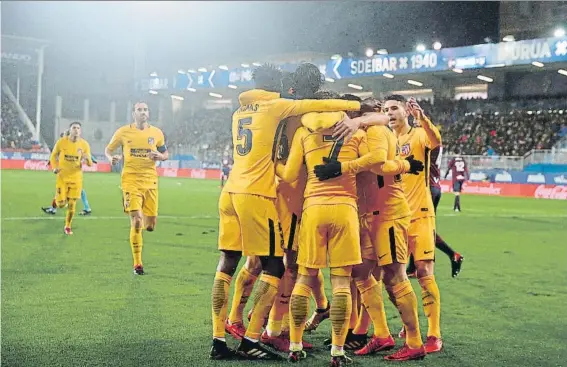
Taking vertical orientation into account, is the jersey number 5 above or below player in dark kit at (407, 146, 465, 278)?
above

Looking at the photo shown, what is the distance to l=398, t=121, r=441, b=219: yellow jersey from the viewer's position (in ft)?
18.7

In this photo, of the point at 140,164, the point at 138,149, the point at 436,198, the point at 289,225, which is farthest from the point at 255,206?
the point at 436,198

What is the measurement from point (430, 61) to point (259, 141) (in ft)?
86.5

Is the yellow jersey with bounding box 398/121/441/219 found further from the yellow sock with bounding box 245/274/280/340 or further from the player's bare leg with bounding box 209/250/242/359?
the player's bare leg with bounding box 209/250/242/359

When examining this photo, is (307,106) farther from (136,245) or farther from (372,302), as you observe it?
(136,245)

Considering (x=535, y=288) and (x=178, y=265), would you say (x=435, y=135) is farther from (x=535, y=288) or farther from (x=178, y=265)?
(x=178, y=265)

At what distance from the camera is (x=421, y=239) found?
219 inches

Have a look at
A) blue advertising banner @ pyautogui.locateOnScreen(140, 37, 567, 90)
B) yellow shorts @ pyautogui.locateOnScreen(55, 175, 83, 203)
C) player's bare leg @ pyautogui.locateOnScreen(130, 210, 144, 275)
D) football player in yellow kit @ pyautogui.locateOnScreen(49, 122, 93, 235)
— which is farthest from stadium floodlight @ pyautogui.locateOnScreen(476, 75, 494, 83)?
player's bare leg @ pyautogui.locateOnScreen(130, 210, 144, 275)

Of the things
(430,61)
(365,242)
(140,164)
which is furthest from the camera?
(430,61)

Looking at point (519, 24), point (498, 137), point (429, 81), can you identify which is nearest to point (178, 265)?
point (519, 24)

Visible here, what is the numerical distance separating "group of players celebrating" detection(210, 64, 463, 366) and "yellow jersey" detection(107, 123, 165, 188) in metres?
4.02

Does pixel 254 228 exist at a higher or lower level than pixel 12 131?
lower

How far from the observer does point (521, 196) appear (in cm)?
2850

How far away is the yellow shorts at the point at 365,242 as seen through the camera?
201 inches
